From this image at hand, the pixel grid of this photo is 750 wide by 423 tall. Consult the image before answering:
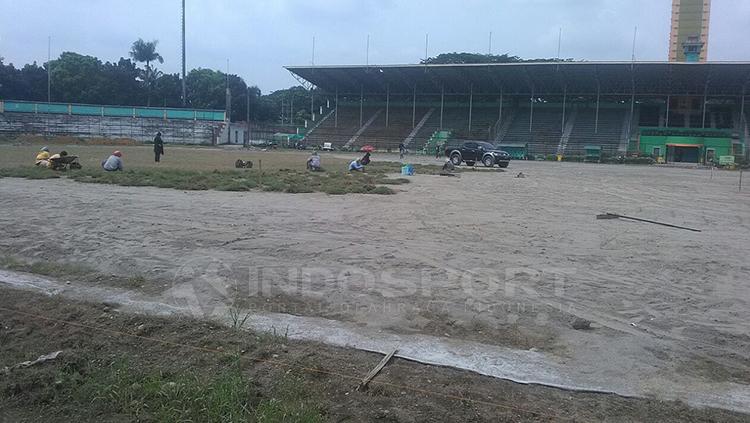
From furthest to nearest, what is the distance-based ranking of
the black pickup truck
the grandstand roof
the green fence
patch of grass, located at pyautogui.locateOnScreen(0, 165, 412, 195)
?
the green fence < the grandstand roof < the black pickup truck < patch of grass, located at pyautogui.locateOnScreen(0, 165, 412, 195)

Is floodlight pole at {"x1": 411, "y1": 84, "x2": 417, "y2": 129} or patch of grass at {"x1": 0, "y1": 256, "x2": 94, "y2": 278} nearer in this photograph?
patch of grass at {"x1": 0, "y1": 256, "x2": 94, "y2": 278}

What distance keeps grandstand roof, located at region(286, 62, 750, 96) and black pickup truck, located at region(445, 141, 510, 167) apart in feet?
109

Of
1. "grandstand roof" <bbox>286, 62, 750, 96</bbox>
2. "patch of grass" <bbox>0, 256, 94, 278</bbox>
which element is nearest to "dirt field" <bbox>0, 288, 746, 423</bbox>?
"patch of grass" <bbox>0, 256, 94, 278</bbox>

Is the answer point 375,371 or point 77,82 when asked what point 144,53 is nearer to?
point 77,82

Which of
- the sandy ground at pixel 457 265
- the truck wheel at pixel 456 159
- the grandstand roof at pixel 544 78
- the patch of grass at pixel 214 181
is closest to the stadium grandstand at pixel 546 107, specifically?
the grandstand roof at pixel 544 78

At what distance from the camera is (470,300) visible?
6.89m

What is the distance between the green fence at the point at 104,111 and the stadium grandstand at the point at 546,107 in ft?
52.9

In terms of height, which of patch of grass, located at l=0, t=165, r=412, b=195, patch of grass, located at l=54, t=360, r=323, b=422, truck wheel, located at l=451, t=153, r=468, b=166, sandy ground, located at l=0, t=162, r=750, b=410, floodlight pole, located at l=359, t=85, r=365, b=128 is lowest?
patch of grass, located at l=54, t=360, r=323, b=422

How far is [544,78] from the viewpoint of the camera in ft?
251

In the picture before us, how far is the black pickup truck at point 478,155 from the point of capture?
4153 cm

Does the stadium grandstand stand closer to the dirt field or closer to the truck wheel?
the truck wheel

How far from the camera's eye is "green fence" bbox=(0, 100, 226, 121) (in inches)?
3322

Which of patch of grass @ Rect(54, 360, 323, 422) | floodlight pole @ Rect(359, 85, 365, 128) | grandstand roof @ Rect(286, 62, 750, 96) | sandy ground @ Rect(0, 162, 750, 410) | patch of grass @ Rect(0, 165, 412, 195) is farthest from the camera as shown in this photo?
floodlight pole @ Rect(359, 85, 365, 128)

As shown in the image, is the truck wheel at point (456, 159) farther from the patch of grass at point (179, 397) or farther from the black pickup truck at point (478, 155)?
the patch of grass at point (179, 397)
